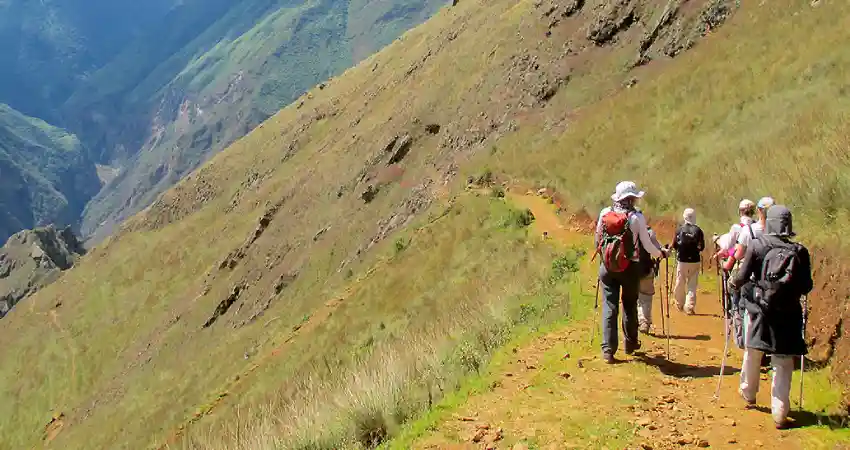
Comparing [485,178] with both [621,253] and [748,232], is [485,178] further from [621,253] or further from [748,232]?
[621,253]

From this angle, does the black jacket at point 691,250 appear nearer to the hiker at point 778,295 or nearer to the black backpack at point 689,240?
the black backpack at point 689,240

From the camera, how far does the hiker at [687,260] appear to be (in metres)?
11.1

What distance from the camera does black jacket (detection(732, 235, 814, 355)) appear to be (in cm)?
620

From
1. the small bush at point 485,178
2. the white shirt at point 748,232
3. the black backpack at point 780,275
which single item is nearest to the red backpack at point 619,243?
the white shirt at point 748,232

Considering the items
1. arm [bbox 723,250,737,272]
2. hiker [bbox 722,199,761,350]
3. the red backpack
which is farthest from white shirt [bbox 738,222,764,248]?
the red backpack

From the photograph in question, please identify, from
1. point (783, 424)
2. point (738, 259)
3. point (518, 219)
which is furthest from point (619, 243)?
point (518, 219)

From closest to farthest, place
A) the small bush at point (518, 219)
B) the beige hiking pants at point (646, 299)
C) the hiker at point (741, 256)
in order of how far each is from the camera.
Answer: the hiker at point (741, 256) → the beige hiking pants at point (646, 299) → the small bush at point (518, 219)

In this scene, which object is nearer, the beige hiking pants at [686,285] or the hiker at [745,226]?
the hiker at [745,226]

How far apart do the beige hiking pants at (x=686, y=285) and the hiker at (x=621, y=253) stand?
299 cm

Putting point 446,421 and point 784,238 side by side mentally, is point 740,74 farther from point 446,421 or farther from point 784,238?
point 446,421

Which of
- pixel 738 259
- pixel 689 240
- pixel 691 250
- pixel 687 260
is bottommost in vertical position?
pixel 687 260

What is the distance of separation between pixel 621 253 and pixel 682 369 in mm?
1644

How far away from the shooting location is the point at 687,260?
11.2 m

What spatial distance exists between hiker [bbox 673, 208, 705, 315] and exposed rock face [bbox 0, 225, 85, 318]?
141m
